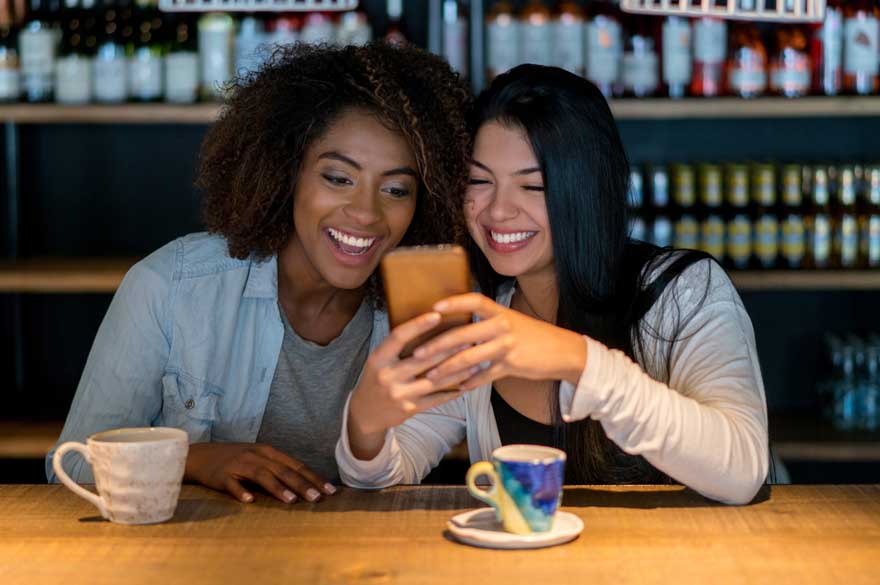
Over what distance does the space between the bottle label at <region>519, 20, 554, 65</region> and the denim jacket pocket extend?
1414 millimetres

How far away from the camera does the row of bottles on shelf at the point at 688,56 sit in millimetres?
2963

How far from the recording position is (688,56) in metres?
3.00

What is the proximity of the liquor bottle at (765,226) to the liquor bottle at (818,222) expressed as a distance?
83 millimetres

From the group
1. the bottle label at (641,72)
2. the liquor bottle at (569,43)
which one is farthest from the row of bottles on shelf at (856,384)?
the liquor bottle at (569,43)

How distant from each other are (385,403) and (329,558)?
0.24 metres

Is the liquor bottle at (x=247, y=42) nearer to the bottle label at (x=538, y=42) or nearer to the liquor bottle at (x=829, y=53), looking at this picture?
the bottle label at (x=538, y=42)

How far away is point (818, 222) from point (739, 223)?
0.19m

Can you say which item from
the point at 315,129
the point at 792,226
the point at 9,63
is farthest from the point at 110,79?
the point at 792,226

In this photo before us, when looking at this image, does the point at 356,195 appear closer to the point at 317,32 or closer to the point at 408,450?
the point at 408,450


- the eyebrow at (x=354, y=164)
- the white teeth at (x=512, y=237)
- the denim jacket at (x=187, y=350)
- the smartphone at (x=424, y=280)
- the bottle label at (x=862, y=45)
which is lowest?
the denim jacket at (x=187, y=350)

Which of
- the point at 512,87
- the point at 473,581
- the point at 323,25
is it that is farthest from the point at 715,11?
the point at 473,581

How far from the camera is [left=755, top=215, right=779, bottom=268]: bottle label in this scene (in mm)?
3010

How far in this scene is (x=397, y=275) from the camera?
125cm

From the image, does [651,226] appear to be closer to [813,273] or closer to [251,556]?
[813,273]
